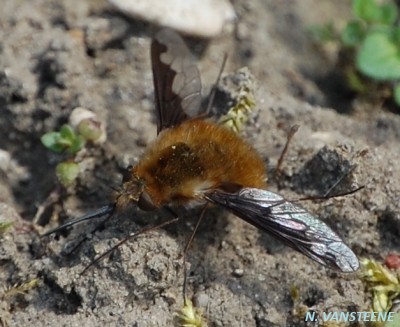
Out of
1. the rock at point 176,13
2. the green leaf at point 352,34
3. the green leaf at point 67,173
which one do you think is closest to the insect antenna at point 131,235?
the green leaf at point 67,173

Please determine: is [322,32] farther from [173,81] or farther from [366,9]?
[173,81]

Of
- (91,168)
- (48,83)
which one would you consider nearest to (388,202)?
(91,168)

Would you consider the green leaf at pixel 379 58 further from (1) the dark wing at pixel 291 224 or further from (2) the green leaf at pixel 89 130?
(2) the green leaf at pixel 89 130

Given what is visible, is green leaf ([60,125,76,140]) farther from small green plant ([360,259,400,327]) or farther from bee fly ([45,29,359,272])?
small green plant ([360,259,400,327])

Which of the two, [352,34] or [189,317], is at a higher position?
[352,34]

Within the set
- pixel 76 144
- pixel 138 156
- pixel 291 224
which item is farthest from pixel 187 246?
pixel 76 144

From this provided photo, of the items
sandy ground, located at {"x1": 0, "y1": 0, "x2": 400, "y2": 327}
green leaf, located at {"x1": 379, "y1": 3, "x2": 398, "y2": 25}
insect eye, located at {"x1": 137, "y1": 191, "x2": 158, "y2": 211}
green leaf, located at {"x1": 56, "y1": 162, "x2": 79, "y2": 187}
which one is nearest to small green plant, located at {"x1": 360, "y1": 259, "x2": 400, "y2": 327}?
sandy ground, located at {"x1": 0, "y1": 0, "x2": 400, "y2": 327}
